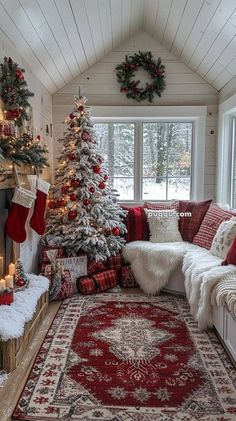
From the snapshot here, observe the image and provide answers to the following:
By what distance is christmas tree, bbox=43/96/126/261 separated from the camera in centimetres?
355

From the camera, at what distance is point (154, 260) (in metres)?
3.49

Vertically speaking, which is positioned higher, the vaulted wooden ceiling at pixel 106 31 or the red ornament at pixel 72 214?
the vaulted wooden ceiling at pixel 106 31

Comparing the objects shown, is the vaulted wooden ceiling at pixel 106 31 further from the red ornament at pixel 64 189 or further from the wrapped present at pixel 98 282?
the wrapped present at pixel 98 282

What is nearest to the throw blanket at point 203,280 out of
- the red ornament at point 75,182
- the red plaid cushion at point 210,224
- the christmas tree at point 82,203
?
the red plaid cushion at point 210,224

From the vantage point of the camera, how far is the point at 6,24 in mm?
2441

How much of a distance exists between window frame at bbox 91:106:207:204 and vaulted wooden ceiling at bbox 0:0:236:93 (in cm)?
49

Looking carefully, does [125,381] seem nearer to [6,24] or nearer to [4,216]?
[4,216]

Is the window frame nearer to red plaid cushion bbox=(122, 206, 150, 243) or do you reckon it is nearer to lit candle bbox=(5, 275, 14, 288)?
red plaid cushion bbox=(122, 206, 150, 243)

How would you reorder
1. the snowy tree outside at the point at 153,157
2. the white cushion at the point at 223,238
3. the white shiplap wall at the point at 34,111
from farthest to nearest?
the snowy tree outside at the point at 153,157, the white cushion at the point at 223,238, the white shiplap wall at the point at 34,111

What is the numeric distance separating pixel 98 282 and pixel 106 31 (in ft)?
8.79

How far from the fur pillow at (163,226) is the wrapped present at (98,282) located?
63 cm

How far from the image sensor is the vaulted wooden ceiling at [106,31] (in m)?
Answer: 2.63

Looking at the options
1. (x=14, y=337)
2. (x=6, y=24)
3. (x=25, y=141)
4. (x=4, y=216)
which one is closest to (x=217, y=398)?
(x=14, y=337)

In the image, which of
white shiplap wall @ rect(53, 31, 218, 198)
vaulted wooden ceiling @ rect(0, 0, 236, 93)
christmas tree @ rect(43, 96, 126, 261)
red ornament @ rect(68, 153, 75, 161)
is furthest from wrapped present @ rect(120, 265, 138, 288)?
vaulted wooden ceiling @ rect(0, 0, 236, 93)
